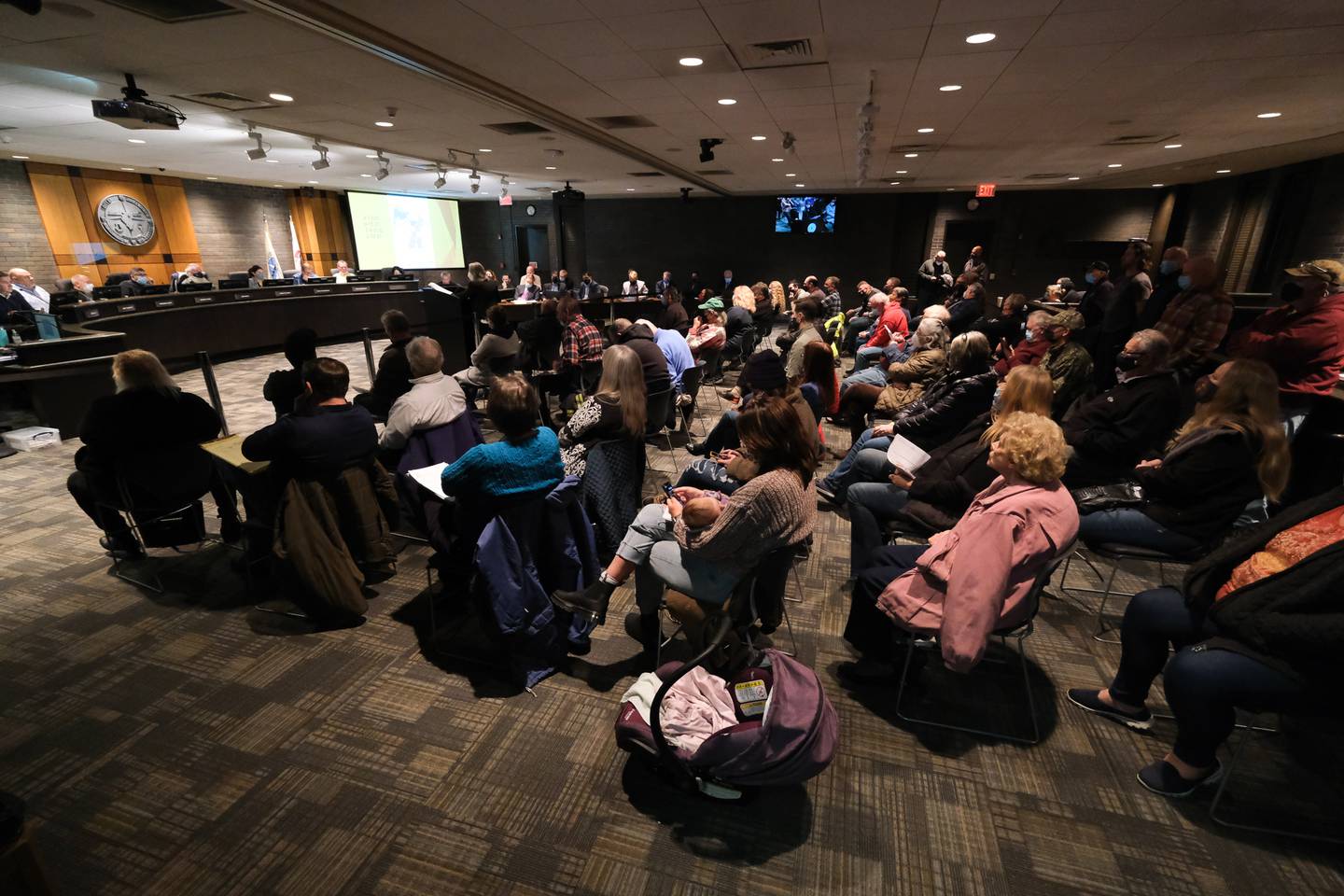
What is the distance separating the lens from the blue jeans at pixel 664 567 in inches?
90.0

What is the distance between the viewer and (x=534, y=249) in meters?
20.2

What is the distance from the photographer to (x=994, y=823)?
2.05m

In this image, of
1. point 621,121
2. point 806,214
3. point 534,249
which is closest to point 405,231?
point 534,249

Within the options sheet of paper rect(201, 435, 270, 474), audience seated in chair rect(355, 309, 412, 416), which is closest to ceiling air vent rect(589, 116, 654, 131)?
audience seated in chair rect(355, 309, 412, 416)

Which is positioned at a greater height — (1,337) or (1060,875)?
(1,337)

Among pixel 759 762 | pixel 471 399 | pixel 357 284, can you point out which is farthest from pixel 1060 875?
pixel 357 284

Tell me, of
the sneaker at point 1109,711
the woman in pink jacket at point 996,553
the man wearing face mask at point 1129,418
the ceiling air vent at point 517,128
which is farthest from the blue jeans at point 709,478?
the ceiling air vent at point 517,128

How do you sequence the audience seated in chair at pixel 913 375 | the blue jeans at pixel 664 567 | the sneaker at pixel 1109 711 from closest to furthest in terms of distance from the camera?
the blue jeans at pixel 664 567 < the sneaker at pixel 1109 711 < the audience seated in chair at pixel 913 375

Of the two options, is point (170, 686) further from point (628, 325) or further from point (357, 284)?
point (357, 284)

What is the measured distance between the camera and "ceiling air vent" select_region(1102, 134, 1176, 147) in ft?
23.3

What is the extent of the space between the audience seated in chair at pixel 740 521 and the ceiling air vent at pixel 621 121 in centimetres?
508

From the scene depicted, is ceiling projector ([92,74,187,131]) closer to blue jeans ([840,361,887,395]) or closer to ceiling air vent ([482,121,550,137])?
ceiling air vent ([482,121,550,137])

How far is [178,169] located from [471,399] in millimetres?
9348

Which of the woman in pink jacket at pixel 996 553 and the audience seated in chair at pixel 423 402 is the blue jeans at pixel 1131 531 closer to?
the woman in pink jacket at pixel 996 553
